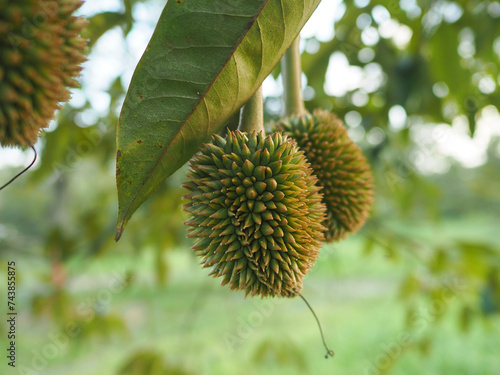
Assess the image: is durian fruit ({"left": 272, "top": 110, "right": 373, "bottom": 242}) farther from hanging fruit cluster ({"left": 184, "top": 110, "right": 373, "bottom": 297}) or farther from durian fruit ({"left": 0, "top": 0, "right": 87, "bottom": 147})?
durian fruit ({"left": 0, "top": 0, "right": 87, "bottom": 147})

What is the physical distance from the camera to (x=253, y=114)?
0.91m

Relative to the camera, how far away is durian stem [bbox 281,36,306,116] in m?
1.09

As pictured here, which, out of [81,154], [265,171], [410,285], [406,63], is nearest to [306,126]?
[265,171]

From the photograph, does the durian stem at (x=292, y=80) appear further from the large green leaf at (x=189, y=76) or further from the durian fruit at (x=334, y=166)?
the large green leaf at (x=189, y=76)

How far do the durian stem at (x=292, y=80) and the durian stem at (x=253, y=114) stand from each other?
0.79 ft

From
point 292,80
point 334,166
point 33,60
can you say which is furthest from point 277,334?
point 33,60

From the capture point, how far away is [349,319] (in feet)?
22.5

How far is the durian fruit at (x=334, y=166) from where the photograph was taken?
1.17 meters

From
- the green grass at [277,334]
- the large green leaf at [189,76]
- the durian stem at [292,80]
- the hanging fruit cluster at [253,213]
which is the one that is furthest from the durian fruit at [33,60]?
the green grass at [277,334]

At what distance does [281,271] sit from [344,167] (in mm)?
434

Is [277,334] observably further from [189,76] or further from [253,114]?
[189,76]

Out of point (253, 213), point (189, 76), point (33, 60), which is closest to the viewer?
point (33, 60)

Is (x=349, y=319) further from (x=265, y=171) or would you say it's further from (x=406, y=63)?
(x=265, y=171)

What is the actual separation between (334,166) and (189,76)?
56cm
